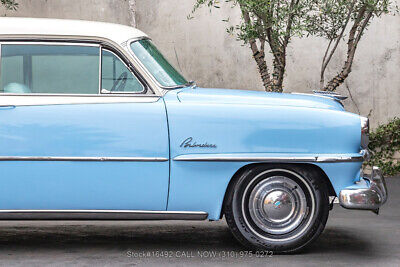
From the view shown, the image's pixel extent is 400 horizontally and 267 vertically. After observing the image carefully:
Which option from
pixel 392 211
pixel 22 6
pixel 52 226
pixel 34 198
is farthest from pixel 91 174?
pixel 22 6

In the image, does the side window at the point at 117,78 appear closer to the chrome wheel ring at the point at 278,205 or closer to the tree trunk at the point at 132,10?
the chrome wheel ring at the point at 278,205

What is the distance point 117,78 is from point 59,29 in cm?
61

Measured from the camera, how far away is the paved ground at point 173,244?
20.0 feet

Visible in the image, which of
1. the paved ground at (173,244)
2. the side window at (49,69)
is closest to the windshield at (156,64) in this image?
the side window at (49,69)

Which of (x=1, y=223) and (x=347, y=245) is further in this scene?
(x=1, y=223)

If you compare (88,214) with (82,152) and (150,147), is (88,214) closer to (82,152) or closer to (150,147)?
(82,152)

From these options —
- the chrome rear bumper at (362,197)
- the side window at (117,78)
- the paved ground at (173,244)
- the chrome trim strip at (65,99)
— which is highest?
the side window at (117,78)

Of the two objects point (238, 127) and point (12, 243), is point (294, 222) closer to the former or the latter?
point (238, 127)

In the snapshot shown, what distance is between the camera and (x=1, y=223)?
26.2 ft

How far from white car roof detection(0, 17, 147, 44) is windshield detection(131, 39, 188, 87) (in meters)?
0.14

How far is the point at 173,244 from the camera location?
267 inches

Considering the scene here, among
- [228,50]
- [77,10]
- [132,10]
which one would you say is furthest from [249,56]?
[77,10]

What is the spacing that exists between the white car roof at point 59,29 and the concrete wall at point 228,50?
5402 millimetres

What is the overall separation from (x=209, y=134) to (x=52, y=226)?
2.43 metres
